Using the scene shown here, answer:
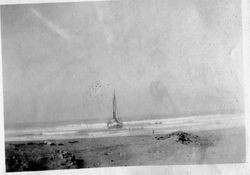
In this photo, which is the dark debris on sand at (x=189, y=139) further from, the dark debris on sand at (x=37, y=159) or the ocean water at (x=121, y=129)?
the dark debris on sand at (x=37, y=159)

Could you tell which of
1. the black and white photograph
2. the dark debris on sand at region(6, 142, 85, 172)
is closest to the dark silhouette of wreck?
the black and white photograph

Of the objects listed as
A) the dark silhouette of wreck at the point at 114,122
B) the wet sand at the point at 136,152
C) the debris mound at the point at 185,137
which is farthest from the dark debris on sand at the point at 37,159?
the debris mound at the point at 185,137

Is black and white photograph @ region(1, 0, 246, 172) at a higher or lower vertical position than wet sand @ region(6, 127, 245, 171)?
higher

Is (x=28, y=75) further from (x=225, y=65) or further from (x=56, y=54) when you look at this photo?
(x=225, y=65)

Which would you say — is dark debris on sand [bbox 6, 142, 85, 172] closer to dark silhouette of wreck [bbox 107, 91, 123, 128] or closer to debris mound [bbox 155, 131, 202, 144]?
dark silhouette of wreck [bbox 107, 91, 123, 128]

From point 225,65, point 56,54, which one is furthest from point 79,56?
point 225,65

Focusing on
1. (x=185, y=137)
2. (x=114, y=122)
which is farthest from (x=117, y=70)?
(x=185, y=137)

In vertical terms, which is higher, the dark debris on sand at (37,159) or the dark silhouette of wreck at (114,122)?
the dark silhouette of wreck at (114,122)

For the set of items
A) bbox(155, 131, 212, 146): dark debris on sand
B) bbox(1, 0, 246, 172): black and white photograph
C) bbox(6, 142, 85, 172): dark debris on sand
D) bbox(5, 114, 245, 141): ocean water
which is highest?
bbox(1, 0, 246, 172): black and white photograph
